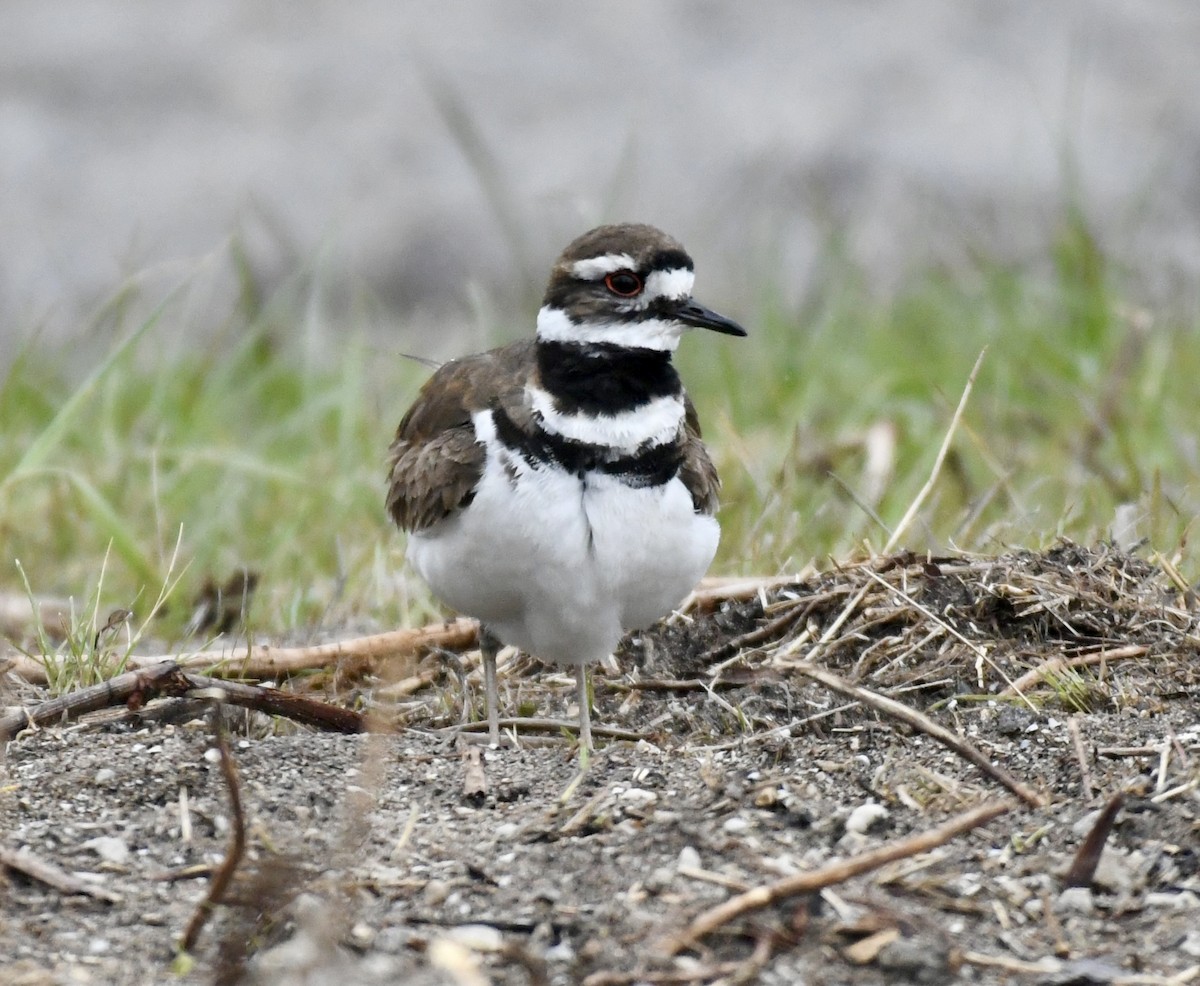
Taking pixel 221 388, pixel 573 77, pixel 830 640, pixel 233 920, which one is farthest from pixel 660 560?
pixel 573 77

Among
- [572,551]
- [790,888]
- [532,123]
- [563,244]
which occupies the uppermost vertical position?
[532,123]

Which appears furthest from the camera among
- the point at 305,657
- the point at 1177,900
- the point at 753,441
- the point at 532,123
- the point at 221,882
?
the point at 532,123

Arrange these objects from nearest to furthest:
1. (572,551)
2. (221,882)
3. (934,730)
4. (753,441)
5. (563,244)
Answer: (221,882), (934,730), (572,551), (753,441), (563,244)

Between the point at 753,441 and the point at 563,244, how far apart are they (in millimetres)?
1876

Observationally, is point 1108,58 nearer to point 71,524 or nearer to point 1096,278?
point 1096,278

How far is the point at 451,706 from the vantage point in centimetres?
445

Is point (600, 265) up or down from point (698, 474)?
up

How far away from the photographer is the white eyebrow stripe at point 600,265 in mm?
4152

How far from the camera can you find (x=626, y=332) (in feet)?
13.6

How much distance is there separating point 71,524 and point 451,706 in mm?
2238

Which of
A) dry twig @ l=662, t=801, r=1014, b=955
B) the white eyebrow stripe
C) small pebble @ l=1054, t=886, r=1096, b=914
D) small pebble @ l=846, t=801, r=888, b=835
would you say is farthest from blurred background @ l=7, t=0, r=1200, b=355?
dry twig @ l=662, t=801, r=1014, b=955

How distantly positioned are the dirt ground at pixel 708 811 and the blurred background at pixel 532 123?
5391 mm

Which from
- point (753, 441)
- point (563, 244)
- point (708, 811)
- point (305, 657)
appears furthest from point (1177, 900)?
point (563, 244)

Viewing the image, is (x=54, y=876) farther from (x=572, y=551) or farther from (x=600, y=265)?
(x=600, y=265)
